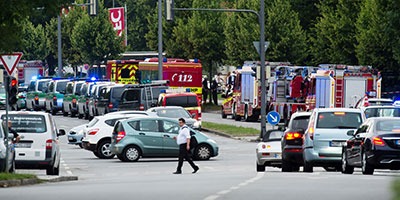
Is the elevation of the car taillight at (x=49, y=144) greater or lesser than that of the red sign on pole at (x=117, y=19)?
lesser

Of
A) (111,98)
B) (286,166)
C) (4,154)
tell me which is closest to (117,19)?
(111,98)

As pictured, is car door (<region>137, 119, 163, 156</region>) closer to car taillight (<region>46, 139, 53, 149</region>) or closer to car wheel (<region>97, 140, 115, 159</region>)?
car wheel (<region>97, 140, 115, 159</region>)

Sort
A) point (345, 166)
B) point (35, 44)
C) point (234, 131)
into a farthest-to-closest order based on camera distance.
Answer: point (35, 44) < point (234, 131) < point (345, 166)

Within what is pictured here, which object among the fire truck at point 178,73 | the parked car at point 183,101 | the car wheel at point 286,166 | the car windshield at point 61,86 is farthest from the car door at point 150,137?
the car windshield at point 61,86

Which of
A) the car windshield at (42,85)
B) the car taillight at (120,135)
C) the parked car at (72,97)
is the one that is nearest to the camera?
the car taillight at (120,135)

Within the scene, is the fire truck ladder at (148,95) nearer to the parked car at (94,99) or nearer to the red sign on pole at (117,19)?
the parked car at (94,99)

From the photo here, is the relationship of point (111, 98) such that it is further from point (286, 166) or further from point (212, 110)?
point (286, 166)

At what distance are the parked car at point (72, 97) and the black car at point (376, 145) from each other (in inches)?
1430

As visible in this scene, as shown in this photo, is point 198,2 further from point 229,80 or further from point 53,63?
point 53,63

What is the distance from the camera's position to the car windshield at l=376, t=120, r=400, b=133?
19.8 meters

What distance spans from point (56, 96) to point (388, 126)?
40.3 meters

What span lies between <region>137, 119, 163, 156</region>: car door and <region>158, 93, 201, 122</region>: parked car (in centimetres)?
1214

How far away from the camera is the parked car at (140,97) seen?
144ft

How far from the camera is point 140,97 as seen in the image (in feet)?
145
